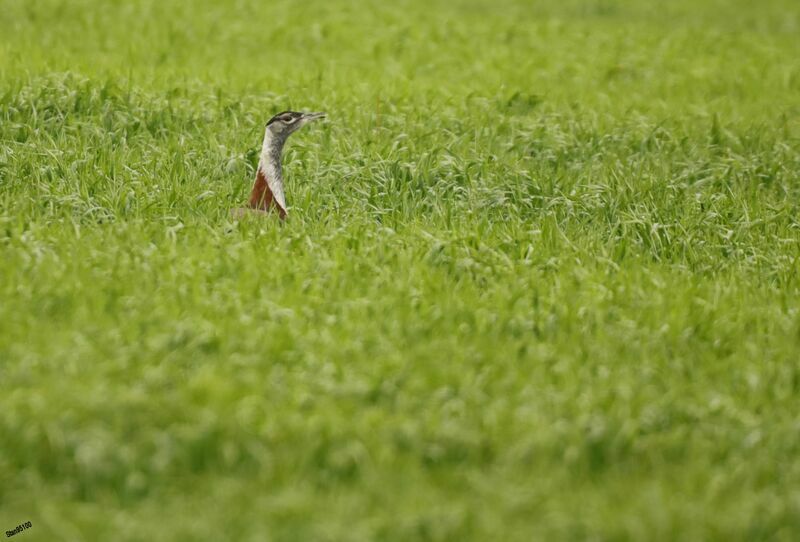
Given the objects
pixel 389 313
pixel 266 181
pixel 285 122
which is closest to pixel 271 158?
pixel 266 181

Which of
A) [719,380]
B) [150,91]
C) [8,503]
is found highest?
[150,91]

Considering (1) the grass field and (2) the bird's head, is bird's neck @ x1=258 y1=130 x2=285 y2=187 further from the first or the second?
(1) the grass field

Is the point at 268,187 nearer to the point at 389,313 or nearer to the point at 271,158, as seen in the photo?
the point at 271,158

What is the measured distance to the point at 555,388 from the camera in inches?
218

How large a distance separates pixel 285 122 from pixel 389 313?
223 centimetres

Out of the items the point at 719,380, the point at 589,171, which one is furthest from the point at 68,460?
the point at 589,171

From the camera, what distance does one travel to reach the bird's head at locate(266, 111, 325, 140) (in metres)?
7.77

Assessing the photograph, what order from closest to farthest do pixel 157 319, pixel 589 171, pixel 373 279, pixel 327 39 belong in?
1. pixel 157 319
2. pixel 373 279
3. pixel 589 171
4. pixel 327 39

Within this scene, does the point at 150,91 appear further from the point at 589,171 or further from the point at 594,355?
the point at 594,355

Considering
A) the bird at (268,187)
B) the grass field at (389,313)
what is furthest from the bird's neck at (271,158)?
the grass field at (389,313)

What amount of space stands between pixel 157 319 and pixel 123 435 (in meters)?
1.04


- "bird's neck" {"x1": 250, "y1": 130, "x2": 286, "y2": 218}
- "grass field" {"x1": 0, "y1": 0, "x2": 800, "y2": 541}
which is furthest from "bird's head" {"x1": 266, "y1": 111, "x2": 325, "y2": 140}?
"grass field" {"x1": 0, "y1": 0, "x2": 800, "y2": 541}

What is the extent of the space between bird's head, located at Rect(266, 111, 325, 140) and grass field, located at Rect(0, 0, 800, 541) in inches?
18.7

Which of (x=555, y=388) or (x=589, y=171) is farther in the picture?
(x=589, y=171)
